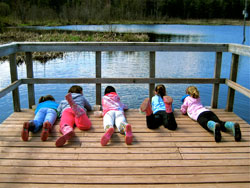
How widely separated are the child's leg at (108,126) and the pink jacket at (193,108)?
111cm

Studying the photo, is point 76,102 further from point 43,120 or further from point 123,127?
point 123,127

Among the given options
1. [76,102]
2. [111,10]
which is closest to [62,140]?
[76,102]

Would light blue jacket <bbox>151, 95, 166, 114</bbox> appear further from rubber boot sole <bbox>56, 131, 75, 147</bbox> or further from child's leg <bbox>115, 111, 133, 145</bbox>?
rubber boot sole <bbox>56, 131, 75, 147</bbox>

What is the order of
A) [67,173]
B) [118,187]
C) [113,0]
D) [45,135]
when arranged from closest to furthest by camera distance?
[118,187]
[67,173]
[45,135]
[113,0]

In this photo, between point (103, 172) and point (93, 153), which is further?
point (93, 153)

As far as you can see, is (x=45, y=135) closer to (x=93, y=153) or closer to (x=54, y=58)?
(x=93, y=153)

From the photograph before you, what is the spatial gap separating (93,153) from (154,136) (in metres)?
0.81

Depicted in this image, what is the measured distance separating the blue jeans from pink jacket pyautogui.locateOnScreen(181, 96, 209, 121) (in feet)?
6.10

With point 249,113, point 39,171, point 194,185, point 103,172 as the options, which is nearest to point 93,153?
point 103,172

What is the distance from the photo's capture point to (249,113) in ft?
25.7

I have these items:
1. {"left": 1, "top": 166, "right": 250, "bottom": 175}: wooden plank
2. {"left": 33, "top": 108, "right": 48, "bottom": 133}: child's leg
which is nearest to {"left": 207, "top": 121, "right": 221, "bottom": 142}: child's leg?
{"left": 1, "top": 166, "right": 250, "bottom": 175}: wooden plank

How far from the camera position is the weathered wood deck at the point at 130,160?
2.33m

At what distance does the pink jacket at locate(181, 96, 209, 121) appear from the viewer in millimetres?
3766

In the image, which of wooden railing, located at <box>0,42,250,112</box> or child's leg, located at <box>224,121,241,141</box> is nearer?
child's leg, located at <box>224,121,241,141</box>
